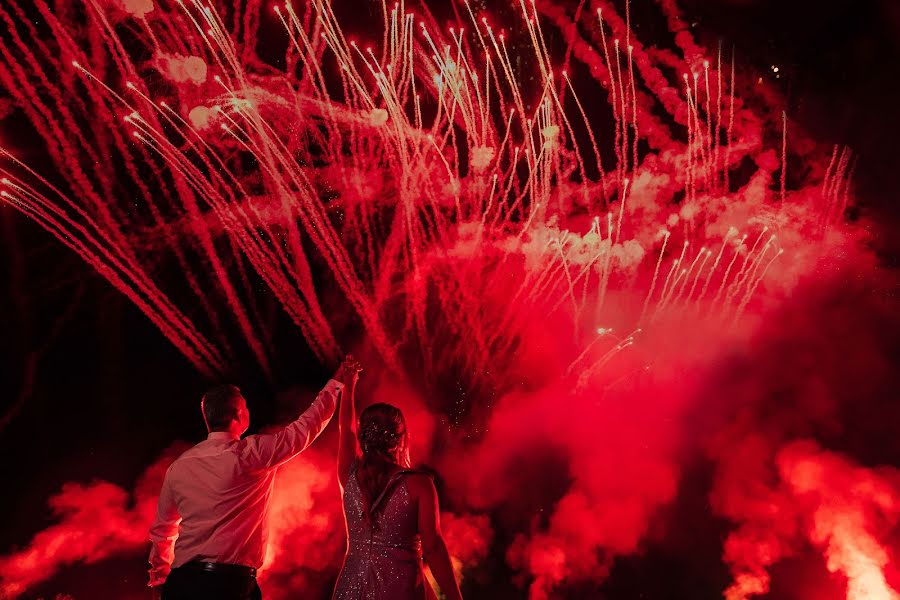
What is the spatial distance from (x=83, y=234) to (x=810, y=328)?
8922 mm

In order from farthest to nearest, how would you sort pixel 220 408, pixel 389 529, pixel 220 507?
pixel 220 408
pixel 220 507
pixel 389 529

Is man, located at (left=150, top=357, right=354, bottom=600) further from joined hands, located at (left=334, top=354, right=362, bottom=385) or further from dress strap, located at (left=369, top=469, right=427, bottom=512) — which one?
dress strap, located at (left=369, top=469, right=427, bottom=512)

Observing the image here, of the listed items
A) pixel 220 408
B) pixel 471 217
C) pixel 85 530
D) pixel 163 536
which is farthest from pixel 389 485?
pixel 471 217

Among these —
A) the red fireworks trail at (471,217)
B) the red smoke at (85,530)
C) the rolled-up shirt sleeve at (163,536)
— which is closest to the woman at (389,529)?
the rolled-up shirt sleeve at (163,536)

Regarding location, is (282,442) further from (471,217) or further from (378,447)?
(471,217)

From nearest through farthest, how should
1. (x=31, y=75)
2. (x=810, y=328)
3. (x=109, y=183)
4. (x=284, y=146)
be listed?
(x=31, y=75) → (x=109, y=183) → (x=284, y=146) → (x=810, y=328)

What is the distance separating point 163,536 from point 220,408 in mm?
638

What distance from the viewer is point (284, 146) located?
25.3ft

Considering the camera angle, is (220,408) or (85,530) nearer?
(220,408)

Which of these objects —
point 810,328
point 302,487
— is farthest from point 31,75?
point 810,328

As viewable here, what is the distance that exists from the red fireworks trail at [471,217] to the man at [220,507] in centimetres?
434

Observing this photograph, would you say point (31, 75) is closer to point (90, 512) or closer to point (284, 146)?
point (284, 146)

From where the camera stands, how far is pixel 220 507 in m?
2.70

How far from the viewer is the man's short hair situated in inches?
112
